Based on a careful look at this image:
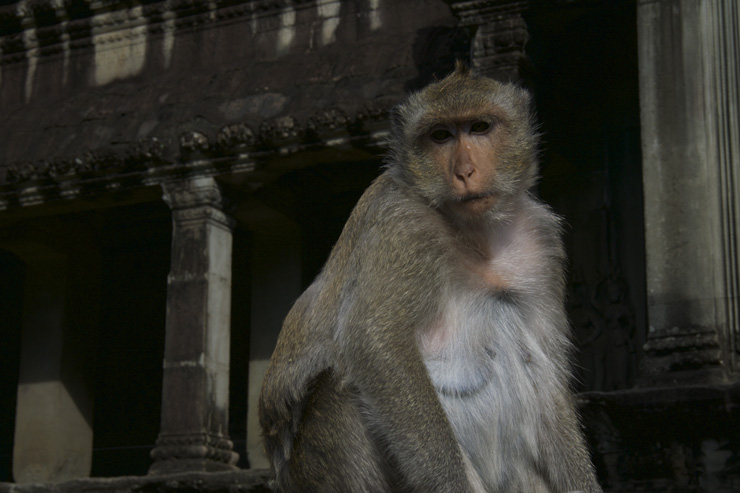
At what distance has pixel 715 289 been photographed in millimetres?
8266

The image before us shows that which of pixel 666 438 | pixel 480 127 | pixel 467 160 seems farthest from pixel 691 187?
pixel 467 160

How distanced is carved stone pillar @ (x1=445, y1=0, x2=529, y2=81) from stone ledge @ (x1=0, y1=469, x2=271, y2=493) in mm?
4301

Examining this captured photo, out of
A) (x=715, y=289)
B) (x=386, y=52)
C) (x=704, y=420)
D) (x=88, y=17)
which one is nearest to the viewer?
(x=704, y=420)

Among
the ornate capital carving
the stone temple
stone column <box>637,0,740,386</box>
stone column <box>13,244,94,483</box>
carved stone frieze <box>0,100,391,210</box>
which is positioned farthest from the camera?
stone column <box>13,244,94,483</box>

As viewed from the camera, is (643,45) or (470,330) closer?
(470,330)

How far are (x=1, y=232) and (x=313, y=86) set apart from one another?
543 centimetres

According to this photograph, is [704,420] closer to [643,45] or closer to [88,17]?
[643,45]

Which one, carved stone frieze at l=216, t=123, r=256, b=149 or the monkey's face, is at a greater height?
carved stone frieze at l=216, t=123, r=256, b=149

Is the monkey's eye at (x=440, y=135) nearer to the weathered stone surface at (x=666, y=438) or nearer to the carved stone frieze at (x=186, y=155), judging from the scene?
the weathered stone surface at (x=666, y=438)

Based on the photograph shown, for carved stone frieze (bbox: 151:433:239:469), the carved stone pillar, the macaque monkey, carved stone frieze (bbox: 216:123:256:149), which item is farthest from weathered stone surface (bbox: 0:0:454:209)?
the macaque monkey

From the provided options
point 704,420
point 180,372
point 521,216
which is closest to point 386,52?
point 180,372

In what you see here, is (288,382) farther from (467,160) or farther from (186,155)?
(186,155)

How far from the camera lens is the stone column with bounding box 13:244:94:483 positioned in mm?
15000

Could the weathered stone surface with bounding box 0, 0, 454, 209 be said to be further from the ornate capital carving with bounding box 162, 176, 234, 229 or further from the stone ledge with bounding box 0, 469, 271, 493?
the stone ledge with bounding box 0, 469, 271, 493
